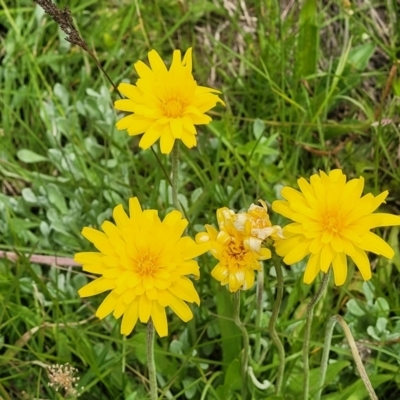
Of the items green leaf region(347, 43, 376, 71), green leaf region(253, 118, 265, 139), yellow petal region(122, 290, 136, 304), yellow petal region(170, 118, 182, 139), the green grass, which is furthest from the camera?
green leaf region(347, 43, 376, 71)

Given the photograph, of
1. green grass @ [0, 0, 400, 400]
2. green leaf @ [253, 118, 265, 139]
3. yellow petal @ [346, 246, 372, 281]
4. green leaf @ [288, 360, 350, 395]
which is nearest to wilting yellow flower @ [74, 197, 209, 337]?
yellow petal @ [346, 246, 372, 281]

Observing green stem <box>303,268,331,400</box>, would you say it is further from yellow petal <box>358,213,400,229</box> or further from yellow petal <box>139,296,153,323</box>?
yellow petal <box>139,296,153,323</box>

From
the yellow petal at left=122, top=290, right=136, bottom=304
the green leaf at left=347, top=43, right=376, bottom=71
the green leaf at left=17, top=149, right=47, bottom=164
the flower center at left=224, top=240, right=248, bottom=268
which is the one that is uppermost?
the green leaf at left=347, top=43, right=376, bottom=71

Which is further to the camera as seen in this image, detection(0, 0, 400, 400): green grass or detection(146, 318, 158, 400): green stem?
detection(0, 0, 400, 400): green grass

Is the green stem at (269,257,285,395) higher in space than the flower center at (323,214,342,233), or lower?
lower

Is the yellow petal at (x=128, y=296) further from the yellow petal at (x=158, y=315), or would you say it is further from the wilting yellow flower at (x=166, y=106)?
the wilting yellow flower at (x=166, y=106)

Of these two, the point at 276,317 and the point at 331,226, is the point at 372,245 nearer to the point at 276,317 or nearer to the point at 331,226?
the point at 331,226

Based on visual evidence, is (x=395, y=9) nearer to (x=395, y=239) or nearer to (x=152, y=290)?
(x=395, y=239)

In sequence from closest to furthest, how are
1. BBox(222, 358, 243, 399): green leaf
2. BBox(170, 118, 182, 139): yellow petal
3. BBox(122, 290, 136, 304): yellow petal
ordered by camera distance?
1. BBox(122, 290, 136, 304): yellow petal
2. BBox(170, 118, 182, 139): yellow petal
3. BBox(222, 358, 243, 399): green leaf
